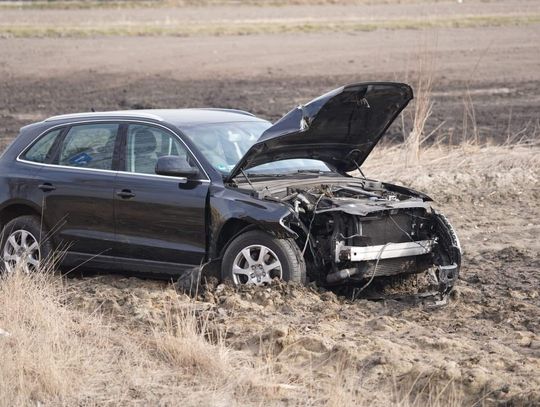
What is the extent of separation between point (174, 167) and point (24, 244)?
1980mm

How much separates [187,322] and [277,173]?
7.58 ft

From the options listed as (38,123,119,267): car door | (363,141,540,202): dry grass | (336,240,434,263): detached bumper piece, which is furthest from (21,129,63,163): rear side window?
(363,141,540,202): dry grass

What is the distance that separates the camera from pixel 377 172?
15469mm

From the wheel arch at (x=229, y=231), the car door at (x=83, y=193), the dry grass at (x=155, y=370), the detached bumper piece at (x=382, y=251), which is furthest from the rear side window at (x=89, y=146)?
the detached bumper piece at (x=382, y=251)

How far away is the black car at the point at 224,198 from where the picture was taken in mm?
9711

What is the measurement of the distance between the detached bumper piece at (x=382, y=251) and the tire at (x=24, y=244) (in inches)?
116

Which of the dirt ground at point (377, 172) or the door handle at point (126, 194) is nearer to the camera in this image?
the dirt ground at point (377, 172)

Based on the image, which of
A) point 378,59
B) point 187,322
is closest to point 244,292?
point 187,322

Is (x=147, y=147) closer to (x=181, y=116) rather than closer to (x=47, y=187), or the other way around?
(x=181, y=116)

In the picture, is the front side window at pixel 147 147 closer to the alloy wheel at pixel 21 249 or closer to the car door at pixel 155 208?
the car door at pixel 155 208

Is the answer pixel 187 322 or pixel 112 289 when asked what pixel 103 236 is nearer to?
pixel 112 289

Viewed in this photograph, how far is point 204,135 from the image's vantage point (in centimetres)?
1045

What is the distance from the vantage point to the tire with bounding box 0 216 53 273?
1099cm

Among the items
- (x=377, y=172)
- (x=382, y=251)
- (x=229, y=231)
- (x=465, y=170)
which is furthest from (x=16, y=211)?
(x=465, y=170)
